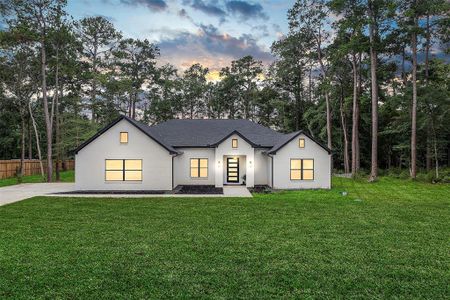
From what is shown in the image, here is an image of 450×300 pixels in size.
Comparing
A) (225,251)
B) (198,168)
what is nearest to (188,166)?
(198,168)

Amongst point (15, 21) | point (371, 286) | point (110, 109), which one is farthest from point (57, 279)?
point (110, 109)

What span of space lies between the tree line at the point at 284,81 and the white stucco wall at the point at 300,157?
225 inches

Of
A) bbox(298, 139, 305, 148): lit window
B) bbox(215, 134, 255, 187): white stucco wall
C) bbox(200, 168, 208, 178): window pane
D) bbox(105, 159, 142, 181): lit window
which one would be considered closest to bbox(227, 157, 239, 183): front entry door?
bbox(215, 134, 255, 187): white stucco wall

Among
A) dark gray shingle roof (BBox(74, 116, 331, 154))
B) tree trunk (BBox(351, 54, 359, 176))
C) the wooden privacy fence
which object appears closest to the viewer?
dark gray shingle roof (BBox(74, 116, 331, 154))

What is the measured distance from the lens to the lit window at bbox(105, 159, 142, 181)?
18.4 metres

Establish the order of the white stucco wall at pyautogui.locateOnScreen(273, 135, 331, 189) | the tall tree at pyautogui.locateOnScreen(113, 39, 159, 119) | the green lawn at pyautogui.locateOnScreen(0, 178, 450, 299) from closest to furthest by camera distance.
A: the green lawn at pyautogui.locateOnScreen(0, 178, 450, 299) < the white stucco wall at pyautogui.locateOnScreen(273, 135, 331, 189) < the tall tree at pyautogui.locateOnScreen(113, 39, 159, 119)

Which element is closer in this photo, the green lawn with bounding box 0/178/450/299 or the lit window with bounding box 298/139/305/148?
the green lawn with bounding box 0/178/450/299

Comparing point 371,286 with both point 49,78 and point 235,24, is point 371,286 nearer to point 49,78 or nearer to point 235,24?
point 235,24

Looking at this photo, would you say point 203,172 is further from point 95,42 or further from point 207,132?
point 95,42

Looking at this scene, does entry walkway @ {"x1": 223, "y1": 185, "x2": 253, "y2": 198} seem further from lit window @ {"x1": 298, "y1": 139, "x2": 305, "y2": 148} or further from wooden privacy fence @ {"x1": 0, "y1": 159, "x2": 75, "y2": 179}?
wooden privacy fence @ {"x1": 0, "y1": 159, "x2": 75, "y2": 179}

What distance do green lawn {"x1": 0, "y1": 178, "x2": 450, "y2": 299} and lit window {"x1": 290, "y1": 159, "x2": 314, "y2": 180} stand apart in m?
7.00

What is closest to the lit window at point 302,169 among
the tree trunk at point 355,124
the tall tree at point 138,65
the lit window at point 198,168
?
the lit window at point 198,168

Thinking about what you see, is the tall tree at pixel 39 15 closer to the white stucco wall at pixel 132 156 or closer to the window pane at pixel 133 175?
the white stucco wall at pixel 132 156

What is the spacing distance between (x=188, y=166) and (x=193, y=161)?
19.9 inches
